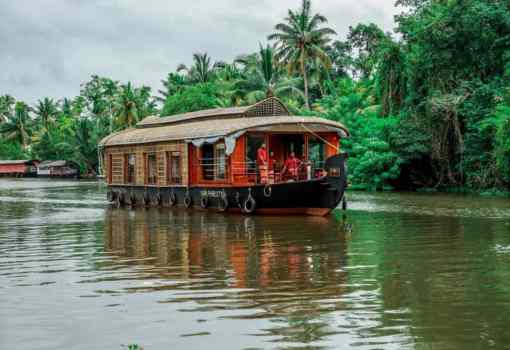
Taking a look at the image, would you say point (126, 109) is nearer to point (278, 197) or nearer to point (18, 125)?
point (18, 125)

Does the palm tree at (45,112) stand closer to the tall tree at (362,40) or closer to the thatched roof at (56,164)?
the thatched roof at (56,164)

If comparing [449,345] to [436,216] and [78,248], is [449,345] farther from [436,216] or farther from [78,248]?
[436,216]

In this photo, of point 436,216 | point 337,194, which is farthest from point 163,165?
point 436,216

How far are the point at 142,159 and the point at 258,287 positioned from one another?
14506 millimetres

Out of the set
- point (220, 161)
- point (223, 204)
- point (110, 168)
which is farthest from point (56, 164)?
point (223, 204)

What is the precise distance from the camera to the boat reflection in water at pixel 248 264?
5.95 metres

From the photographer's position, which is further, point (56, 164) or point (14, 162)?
point (14, 162)

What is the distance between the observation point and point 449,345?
189 inches

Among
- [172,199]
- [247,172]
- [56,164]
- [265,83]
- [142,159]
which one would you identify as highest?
[265,83]

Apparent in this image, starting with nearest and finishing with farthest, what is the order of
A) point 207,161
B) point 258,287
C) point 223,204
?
point 258,287
point 223,204
point 207,161

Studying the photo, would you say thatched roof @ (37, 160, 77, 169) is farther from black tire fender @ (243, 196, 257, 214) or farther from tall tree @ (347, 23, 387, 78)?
black tire fender @ (243, 196, 257, 214)

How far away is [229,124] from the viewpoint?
1709 centimetres

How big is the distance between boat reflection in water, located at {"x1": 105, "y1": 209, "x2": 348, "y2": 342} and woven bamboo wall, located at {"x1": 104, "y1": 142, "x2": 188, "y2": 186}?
3403 mm

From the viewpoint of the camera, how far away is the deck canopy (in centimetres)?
1647
